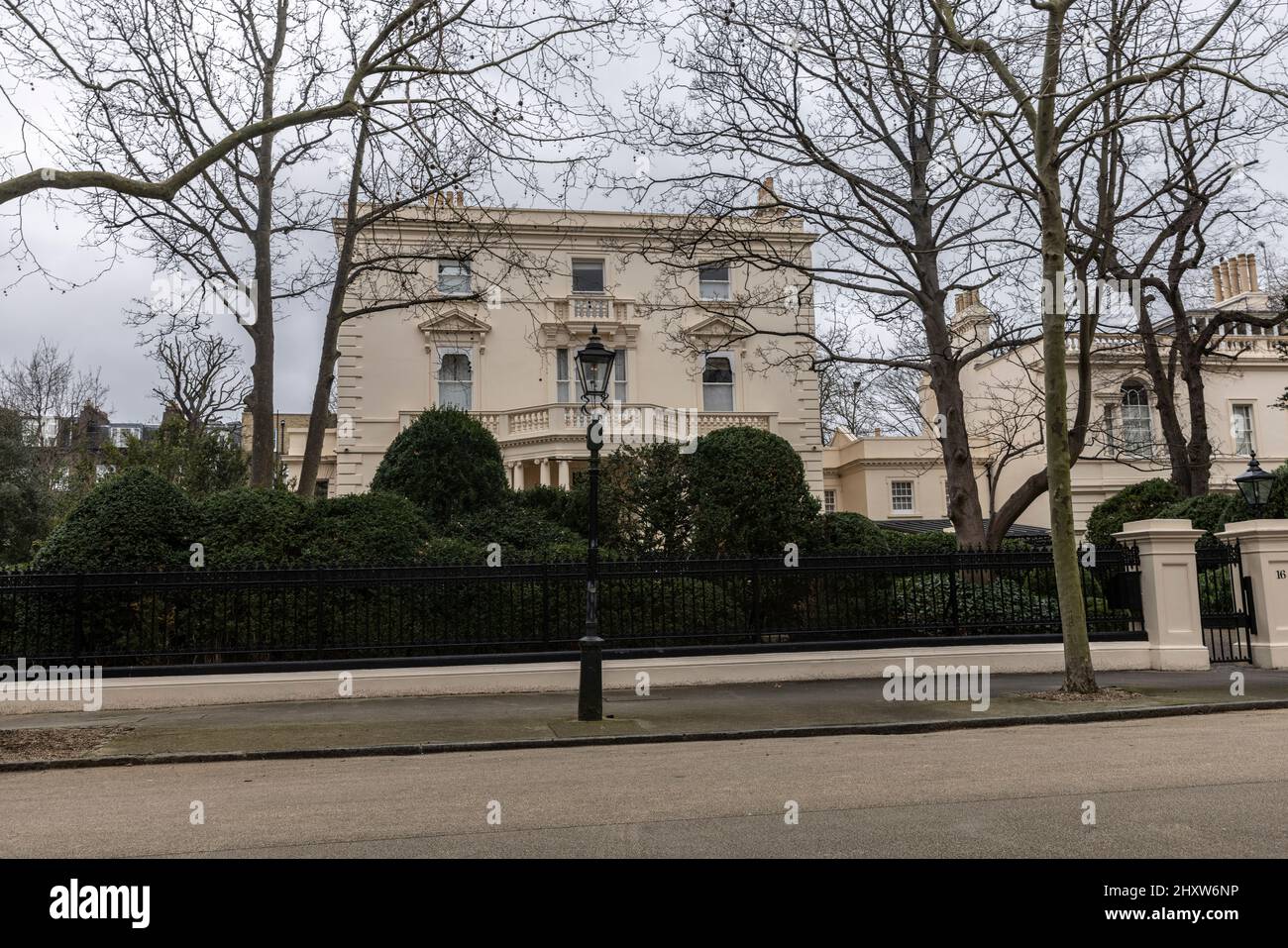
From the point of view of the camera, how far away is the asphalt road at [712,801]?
17.9 ft

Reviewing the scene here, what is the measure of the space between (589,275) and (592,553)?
75.6 feet

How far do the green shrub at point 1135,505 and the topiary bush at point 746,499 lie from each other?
10641 mm

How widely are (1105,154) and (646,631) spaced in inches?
513

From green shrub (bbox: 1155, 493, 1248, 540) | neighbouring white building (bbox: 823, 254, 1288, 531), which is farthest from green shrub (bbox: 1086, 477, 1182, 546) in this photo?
neighbouring white building (bbox: 823, 254, 1288, 531)

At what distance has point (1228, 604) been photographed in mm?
17531

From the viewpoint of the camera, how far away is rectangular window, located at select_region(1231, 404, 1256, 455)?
37906mm

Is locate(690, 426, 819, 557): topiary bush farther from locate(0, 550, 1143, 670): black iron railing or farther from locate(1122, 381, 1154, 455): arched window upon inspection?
locate(1122, 381, 1154, 455): arched window

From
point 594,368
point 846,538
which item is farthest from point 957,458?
point 594,368

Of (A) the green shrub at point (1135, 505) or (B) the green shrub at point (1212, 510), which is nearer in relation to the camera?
(B) the green shrub at point (1212, 510)

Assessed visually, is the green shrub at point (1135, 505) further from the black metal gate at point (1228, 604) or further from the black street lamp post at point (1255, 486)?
the black street lamp post at point (1255, 486)

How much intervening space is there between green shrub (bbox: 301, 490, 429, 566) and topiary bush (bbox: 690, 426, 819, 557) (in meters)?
5.04

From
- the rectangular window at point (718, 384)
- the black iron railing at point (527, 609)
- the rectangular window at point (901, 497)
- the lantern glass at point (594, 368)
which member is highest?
the rectangular window at point (718, 384)

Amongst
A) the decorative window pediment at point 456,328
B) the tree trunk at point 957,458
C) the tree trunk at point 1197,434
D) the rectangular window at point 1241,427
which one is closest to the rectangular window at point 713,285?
the decorative window pediment at point 456,328

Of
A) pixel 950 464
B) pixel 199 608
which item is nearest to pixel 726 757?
pixel 199 608
